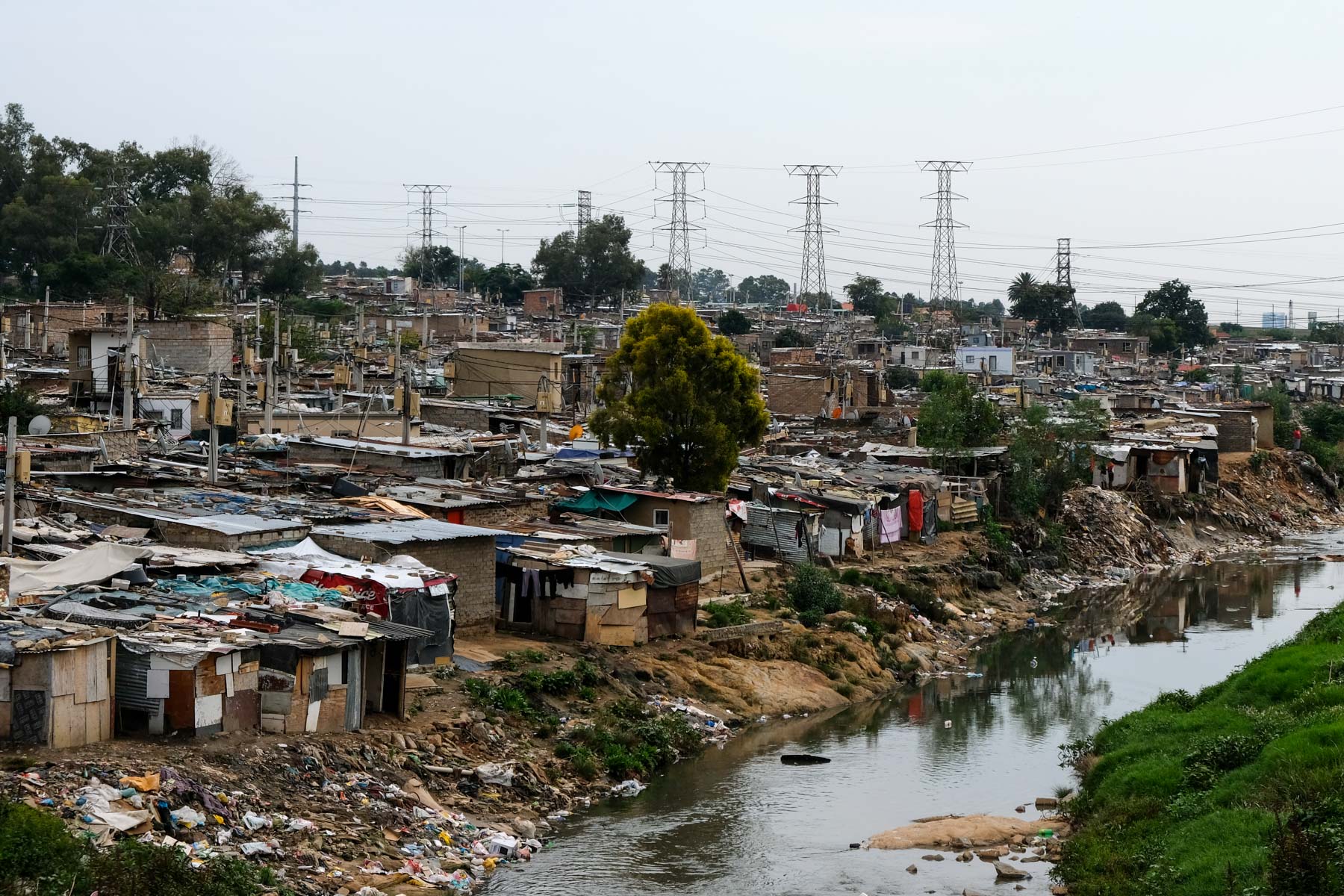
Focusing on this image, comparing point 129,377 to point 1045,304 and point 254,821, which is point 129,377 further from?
point 1045,304

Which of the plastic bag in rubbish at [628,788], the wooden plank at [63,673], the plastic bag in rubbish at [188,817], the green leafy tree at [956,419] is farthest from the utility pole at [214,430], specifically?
the green leafy tree at [956,419]

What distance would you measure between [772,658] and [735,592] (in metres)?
3.04

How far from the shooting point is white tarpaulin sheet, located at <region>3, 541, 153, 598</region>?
15.3 meters

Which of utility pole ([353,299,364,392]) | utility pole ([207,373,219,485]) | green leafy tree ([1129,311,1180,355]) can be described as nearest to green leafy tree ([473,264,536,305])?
green leafy tree ([1129,311,1180,355])

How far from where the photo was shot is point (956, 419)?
39500 millimetres

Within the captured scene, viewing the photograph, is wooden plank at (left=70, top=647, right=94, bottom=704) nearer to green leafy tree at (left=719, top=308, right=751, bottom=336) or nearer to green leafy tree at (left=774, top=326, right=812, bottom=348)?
green leafy tree at (left=774, top=326, right=812, bottom=348)

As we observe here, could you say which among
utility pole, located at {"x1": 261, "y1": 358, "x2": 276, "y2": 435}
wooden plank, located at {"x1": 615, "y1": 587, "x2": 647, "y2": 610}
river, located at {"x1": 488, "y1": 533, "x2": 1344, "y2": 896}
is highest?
utility pole, located at {"x1": 261, "y1": 358, "x2": 276, "y2": 435}

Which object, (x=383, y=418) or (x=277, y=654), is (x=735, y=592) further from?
(x=277, y=654)

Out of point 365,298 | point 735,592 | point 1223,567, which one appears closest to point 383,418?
point 735,592

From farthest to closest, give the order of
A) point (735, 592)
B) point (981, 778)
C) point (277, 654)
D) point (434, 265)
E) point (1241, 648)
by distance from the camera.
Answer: point (434, 265), point (1241, 648), point (735, 592), point (981, 778), point (277, 654)

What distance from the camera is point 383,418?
31.7 m

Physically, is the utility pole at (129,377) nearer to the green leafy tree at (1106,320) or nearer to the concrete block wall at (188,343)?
the concrete block wall at (188,343)

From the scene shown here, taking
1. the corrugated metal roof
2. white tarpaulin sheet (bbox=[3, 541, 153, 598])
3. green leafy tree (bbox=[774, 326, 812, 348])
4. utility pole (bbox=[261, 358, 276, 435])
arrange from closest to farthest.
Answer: white tarpaulin sheet (bbox=[3, 541, 153, 598]), the corrugated metal roof, utility pole (bbox=[261, 358, 276, 435]), green leafy tree (bbox=[774, 326, 812, 348])

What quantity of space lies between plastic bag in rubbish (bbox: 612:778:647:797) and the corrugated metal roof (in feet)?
13.2
